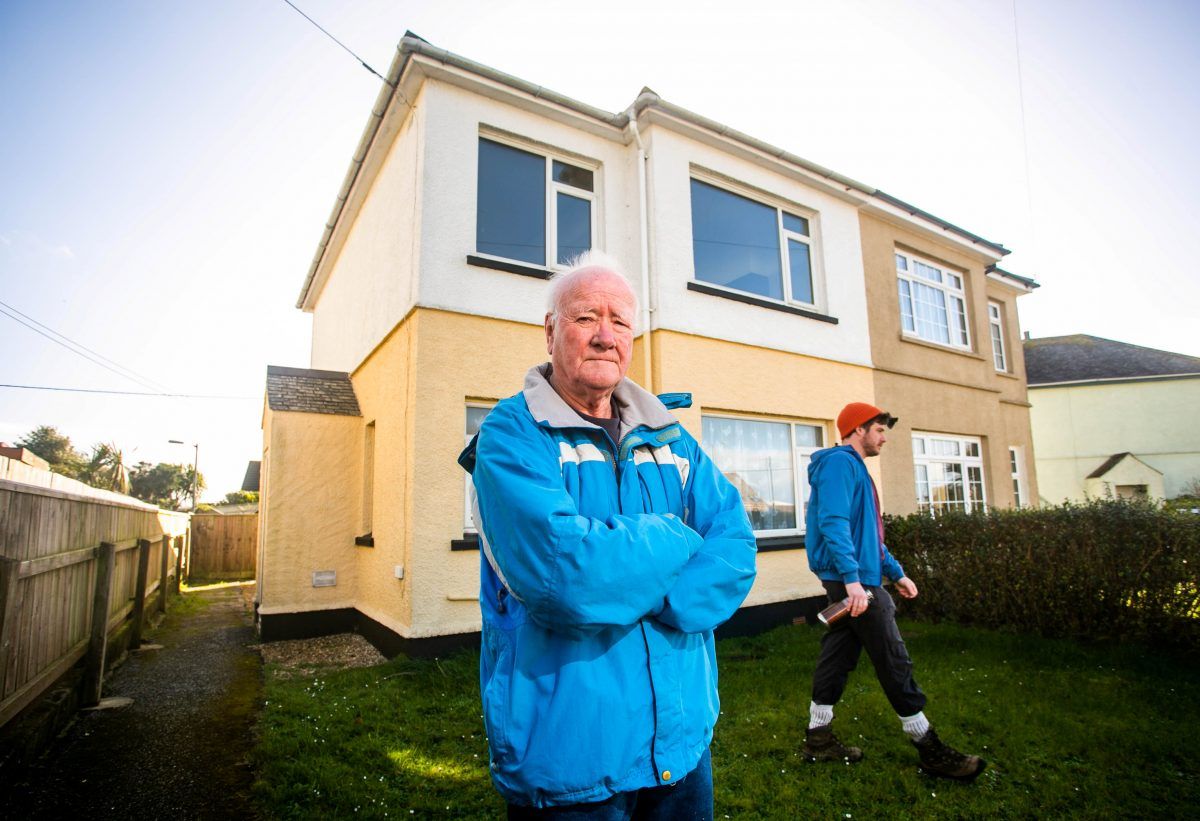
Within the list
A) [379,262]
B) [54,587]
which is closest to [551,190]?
[379,262]

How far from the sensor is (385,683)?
538cm

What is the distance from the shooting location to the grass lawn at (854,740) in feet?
10.6

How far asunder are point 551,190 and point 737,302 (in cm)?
285

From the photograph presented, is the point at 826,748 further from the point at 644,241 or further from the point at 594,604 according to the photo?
the point at 644,241

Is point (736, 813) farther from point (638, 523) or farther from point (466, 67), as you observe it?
point (466, 67)

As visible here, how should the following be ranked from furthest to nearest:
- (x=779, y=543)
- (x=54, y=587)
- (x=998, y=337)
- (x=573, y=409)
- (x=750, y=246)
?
(x=998, y=337)
(x=750, y=246)
(x=779, y=543)
(x=54, y=587)
(x=573, y=409)

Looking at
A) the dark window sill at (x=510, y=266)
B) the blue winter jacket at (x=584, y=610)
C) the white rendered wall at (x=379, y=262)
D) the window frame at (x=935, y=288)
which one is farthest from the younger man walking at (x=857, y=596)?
the window frame at (x=935, y=288)

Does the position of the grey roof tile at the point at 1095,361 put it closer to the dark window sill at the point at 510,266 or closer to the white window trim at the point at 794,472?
the white window trim at the point at 794,472

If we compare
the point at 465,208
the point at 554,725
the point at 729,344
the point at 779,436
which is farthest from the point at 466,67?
the point at 554,725

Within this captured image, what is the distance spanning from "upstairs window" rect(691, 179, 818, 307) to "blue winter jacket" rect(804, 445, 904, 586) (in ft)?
16.2

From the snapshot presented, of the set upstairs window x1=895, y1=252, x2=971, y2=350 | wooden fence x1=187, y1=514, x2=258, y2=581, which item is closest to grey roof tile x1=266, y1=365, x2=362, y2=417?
upstairs window x1=895, y1=252, x2=971, y2=350

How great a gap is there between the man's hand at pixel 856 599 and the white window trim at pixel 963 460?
7218mm

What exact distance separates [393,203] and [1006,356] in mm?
13112

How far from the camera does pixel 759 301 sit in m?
8.45
